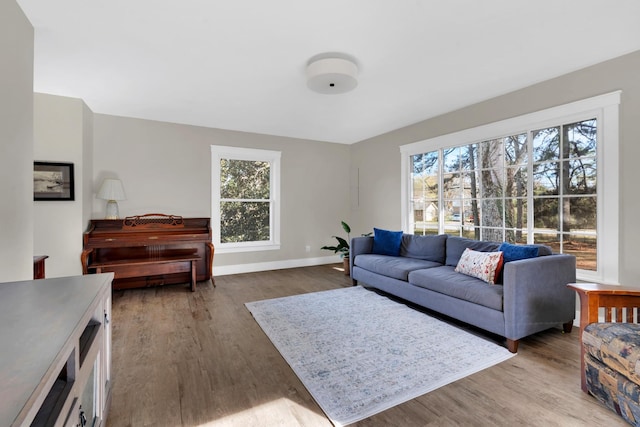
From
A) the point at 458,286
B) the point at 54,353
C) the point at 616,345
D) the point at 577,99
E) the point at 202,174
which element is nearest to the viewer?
the point at 54,353

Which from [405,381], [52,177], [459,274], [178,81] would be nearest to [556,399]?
[405,381]

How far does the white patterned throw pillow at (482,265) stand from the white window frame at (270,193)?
127 inches

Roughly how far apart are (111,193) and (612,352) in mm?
4951

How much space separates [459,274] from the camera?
2988 millimetres

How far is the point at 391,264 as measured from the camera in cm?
362

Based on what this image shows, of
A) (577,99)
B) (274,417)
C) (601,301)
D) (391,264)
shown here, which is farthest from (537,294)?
(274,417)

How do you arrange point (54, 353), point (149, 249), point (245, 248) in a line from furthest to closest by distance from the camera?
point (245, 248), point (149, 249), point (54, 353)

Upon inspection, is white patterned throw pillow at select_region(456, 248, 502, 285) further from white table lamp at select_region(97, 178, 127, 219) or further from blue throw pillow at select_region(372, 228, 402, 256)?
white table lamp at select_region(97, 178, 127, 219)

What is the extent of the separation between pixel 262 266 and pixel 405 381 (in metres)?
3.64

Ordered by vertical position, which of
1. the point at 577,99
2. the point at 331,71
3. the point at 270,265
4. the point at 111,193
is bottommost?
the point at 270,265

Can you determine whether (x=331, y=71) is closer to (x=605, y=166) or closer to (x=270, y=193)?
(x=605, y=166)

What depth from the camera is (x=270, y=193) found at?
17.7ft

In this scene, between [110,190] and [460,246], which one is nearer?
[460,246]

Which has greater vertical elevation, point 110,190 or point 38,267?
point 110,190
